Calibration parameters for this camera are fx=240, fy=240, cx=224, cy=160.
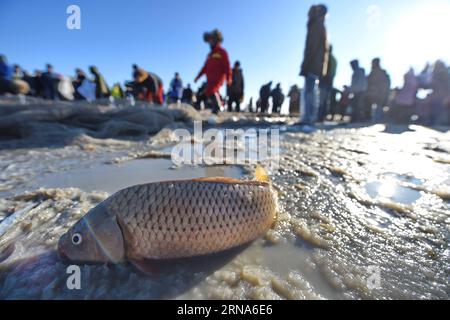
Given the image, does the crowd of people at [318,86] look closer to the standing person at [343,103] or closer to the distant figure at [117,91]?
the standing person at [343,103]

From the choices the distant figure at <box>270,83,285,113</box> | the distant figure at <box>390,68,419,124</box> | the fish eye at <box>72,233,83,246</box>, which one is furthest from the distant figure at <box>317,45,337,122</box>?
the fish eye at <box>72,233,83,246</box>

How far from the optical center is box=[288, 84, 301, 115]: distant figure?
616 inches

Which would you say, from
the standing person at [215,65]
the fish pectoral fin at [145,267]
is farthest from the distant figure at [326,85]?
the fish pectoral fin at [145,267]

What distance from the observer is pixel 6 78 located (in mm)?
10398

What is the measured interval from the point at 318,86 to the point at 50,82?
12.6m

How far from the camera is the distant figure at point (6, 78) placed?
33.3 feet

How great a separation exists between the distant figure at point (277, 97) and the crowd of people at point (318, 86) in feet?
13.9

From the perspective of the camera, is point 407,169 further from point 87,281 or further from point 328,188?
point 87,281

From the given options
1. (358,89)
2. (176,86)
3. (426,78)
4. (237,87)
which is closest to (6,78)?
(176,86)

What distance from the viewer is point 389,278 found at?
1027 millimetres

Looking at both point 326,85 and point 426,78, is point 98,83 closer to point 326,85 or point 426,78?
point 326,85

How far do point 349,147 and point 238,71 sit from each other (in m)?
8.87

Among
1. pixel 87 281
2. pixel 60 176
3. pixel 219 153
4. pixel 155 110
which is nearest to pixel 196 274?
pixel 87 281

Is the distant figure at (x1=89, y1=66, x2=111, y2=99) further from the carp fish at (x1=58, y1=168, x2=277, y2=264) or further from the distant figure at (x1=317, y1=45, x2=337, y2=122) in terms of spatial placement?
the carp fish at (x1=58, y1=168, x2=277, y2=264)
